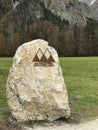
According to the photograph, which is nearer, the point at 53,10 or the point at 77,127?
the point at 77,127

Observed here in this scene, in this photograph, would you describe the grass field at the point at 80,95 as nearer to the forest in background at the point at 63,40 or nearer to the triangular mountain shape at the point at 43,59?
the triangular mountain shape at the point at 43,59

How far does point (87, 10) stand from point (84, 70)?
548ft

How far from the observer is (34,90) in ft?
44.0

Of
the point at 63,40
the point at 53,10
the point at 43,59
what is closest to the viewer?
the point at 43,59

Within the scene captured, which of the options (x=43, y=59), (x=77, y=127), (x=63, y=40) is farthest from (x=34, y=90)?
(x=63, y=40)

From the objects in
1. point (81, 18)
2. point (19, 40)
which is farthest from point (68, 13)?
point (19, 40)

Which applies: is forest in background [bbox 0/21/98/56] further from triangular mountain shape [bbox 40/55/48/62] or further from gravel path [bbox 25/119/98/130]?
gravel path [bbox 25/119/98/130]

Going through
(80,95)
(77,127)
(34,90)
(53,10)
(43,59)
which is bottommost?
(77,127)

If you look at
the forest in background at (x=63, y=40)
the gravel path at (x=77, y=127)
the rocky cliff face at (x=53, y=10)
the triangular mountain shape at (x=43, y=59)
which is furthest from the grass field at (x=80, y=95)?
the rocky cliff face at (x=53, y=10)

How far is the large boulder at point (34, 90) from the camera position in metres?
13.4

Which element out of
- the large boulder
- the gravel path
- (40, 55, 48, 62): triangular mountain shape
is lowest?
the gravel path

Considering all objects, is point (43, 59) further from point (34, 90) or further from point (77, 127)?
point (77, 127)

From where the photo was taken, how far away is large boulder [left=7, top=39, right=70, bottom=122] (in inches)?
528

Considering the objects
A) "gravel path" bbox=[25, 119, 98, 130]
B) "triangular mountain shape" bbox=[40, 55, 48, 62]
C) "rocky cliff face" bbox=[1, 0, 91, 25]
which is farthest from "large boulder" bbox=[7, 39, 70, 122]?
"rocky cliff face" bbox=[1, 0, 91, 25]
